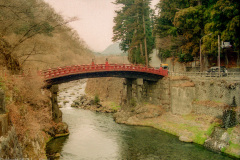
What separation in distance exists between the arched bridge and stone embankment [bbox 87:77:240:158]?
2212 millimetres

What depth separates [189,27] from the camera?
37625 mm

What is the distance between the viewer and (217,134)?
26188 mm

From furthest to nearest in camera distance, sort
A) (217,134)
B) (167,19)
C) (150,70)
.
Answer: (167,19)
(150,70)
(217,134)

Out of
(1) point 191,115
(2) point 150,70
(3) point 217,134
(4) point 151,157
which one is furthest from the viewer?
(2) point 150,70

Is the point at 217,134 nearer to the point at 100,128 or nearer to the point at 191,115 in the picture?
the point at 191,115

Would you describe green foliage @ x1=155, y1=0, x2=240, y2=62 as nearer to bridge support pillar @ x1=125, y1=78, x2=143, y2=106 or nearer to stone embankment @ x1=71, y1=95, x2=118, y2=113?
bridge support pillar @ x1=125, y1=78, x2=143, y2=106

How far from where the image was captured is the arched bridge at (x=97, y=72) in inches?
1212

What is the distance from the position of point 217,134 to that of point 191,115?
7.12 meters

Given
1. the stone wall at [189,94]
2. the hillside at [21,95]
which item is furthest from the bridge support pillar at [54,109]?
the stone wall at [189,94]

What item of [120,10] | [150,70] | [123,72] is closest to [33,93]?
[123,72]

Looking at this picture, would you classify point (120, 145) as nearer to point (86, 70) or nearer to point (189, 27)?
point (86, 70)

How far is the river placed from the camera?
2319 cm

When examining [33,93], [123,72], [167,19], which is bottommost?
[33,93]

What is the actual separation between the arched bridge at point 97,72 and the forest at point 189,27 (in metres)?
7.79
